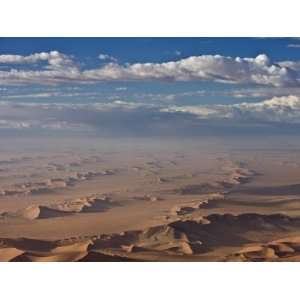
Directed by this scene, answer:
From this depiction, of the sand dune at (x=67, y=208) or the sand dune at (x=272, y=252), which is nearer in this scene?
the sand dune at (x=272, y=252)

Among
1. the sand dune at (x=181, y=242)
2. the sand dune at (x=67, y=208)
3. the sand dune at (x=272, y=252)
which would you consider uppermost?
the sand dune at (x=67, y=208)

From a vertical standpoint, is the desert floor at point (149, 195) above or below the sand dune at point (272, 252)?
above

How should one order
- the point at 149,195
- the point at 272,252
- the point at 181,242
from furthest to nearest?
1. the point at 149,195
2. the point at 181,242
3. the point at 272,252

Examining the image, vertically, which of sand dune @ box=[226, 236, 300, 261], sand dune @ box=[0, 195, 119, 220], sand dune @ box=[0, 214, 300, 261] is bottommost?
sand dune @ box=[226, 236, 300, 261]

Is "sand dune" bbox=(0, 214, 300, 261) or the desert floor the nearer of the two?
"sand dune" bbox=(0, 214, 300, 261)

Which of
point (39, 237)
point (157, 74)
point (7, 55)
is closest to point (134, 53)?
point (157, 74)

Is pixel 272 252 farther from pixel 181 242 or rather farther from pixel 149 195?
pixel 149 195

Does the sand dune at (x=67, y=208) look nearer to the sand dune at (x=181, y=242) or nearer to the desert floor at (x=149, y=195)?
the desert floor at (x=149, y=195)

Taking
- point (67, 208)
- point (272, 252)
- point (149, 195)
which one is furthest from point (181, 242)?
point (67, 208)

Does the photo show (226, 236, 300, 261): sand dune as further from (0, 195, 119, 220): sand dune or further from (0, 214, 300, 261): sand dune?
(0, 195, 119, 220): sand dune

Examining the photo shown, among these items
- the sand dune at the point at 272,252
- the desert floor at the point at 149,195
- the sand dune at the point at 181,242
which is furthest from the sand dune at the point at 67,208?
the sand dune at the point at 272,252

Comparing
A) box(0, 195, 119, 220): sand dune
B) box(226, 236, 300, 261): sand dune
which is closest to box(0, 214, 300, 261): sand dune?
box(226, 236, 300, 261): sand dune

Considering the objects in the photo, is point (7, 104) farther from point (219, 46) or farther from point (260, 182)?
point (260, 182)

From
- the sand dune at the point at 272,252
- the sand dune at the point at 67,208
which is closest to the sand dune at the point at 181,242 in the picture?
the sand dune at the point at 272,252
